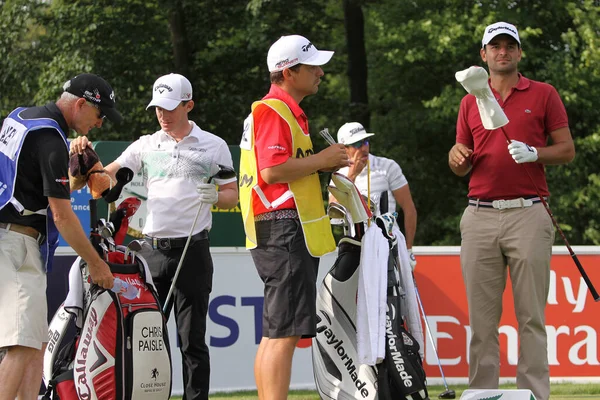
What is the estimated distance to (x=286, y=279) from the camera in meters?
5.58

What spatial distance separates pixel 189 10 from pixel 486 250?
1501 centimetres

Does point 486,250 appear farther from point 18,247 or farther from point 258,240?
point 18,247

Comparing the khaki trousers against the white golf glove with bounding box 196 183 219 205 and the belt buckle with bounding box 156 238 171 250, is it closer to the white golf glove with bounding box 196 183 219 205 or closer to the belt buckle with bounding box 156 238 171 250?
the white golf glove with bounding box 196 183 219 205

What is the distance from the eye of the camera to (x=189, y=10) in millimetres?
20609

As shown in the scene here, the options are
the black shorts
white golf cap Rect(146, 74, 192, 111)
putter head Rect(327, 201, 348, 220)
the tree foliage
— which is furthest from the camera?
the tree foliage

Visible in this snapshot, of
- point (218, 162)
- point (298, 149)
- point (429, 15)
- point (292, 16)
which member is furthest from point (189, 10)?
point (298, 149)

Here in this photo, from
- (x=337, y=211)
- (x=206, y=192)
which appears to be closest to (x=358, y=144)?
(x=337, y=211)

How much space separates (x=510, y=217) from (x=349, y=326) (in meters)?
1.12

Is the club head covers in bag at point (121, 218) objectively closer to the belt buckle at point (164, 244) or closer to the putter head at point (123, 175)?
the putter head at point (123, 175)

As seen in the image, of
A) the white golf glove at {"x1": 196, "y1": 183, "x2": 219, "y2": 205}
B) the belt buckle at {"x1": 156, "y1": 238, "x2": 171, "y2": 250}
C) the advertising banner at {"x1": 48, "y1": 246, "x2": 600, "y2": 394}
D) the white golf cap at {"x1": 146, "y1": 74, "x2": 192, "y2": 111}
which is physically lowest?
the advertising banner at {"x1": 48, "y1": 246, "x2": 600, "y2": 394}

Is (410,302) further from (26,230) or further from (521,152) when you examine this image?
(26,230)

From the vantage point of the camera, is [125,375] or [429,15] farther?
[429,15]

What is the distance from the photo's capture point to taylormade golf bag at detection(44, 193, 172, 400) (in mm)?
5746

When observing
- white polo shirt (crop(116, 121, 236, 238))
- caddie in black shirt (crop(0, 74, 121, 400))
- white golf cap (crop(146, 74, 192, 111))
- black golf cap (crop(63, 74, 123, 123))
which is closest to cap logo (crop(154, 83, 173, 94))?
white golf cap (crop(146, 74, 192, 111))
